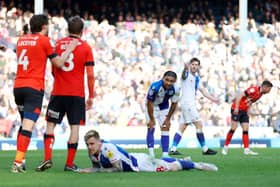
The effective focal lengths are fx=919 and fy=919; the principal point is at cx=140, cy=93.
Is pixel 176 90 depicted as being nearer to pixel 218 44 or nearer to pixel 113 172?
pixel 113 172

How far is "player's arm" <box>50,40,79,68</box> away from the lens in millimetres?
13352

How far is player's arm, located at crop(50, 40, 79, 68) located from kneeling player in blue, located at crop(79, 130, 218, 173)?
1.13 metres

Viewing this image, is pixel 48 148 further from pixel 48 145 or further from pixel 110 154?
pixel 110 154

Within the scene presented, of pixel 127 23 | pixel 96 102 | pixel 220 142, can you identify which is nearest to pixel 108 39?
Result: pixel 127 23

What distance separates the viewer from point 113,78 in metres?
33.2

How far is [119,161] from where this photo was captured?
13.3 metres

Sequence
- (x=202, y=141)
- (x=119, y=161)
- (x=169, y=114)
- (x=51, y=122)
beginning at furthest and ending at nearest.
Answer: (x=202, y=141) < (x=169, y=114) < (x=51, y=122) < (x=119, y=161)

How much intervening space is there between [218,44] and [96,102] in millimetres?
7001

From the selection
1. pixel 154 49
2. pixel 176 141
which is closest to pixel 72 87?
pixel 176 141

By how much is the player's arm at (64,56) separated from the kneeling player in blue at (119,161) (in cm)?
113

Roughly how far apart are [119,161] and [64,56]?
68.2 inches

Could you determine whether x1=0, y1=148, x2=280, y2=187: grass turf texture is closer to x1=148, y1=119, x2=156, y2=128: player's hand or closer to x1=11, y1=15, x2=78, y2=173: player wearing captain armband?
x1=11, y1=15, x2=78, y2=173: player wearing captain armband

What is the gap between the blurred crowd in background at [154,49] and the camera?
104 feet

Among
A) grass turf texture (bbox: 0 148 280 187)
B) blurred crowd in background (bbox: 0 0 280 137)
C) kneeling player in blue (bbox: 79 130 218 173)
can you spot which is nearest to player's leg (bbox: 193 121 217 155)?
grass turf texture (bbox: 0 148 280 187)
